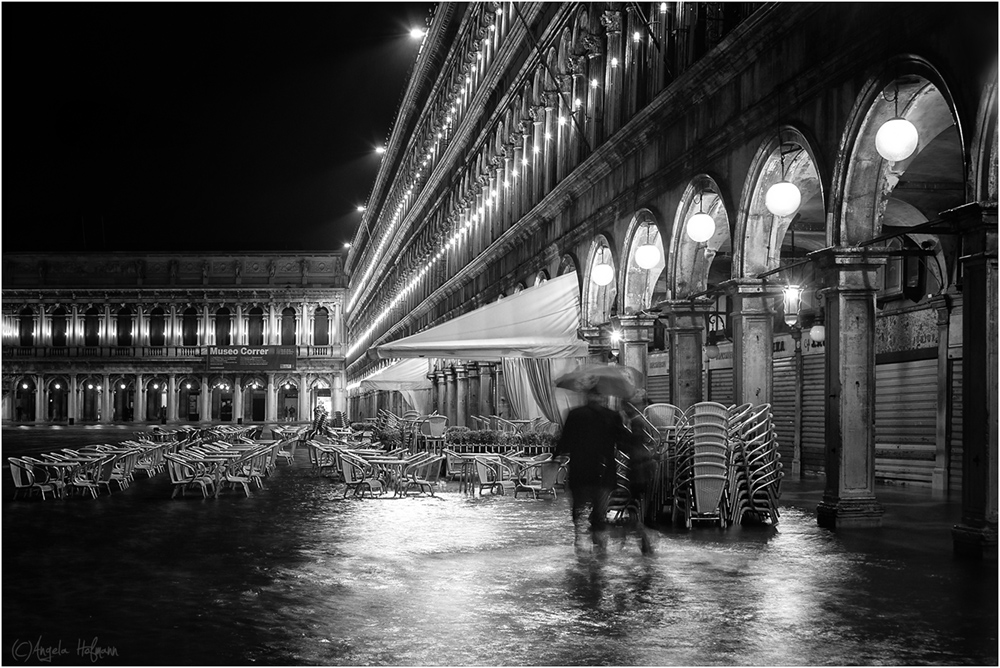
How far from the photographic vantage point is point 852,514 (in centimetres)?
1244

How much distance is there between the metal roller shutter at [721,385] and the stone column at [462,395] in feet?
40.0

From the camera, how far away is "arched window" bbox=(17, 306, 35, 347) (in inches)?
3642

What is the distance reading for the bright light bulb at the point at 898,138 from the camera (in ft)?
33.5

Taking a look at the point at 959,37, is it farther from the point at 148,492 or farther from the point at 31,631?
the point at 148,492

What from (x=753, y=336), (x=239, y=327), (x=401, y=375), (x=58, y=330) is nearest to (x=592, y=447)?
(x=753, y=336)

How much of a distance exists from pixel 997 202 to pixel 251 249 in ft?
303

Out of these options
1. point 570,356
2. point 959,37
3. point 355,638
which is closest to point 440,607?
point 355,638

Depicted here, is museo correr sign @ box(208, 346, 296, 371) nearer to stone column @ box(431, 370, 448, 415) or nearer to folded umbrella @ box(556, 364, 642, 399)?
stone column @ box(431, 370, 448, 415)

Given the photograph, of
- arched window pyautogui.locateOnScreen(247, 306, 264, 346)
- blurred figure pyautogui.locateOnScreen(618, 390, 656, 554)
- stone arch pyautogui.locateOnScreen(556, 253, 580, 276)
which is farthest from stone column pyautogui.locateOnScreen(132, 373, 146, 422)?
blurred figure pyautogui.locateOnScreen(618, 390, 656, 554)

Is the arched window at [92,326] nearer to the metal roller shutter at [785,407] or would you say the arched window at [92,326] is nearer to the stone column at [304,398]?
the stone column at [304,398]

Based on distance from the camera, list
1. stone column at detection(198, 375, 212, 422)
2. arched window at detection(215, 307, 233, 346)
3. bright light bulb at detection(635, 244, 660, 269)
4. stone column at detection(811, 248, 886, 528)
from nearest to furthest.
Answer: stone column at detection(811, 248, 886, 528) → bright light bulb at detection(635, 244, 660, 269) → stone column at detection(198, 375, 212, 422) → arched window at detection(215, 307, 233, 346)

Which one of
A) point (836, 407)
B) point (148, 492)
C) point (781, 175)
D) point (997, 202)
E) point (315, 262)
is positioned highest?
point (315, 262)

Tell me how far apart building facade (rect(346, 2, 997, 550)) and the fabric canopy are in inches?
35.7

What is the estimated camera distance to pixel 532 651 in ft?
22.2
